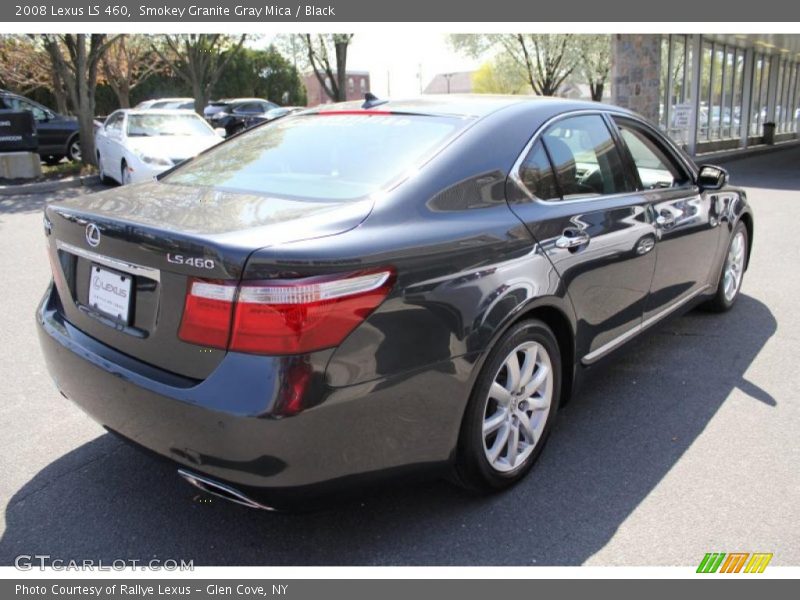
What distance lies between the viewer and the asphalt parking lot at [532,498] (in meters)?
2.51

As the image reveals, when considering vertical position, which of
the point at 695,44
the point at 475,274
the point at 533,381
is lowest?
the point at 533,381

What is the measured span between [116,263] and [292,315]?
2.57ft

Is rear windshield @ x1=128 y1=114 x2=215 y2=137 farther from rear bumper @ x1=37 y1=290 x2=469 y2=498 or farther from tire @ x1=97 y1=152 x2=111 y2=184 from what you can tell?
rear bumper @ x1=37 y1=290 x2=469 y2=498

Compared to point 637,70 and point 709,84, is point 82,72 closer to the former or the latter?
point 637,70

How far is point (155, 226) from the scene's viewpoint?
2.26 meters

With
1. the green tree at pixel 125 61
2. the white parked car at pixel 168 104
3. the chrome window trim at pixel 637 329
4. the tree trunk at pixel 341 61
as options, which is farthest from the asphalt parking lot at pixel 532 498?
the green tree at pixel 125 61

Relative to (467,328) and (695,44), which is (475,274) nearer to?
(467,328)

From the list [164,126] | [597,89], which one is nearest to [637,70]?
[164,126]

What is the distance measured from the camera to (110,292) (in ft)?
8.04

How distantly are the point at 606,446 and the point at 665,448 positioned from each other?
0.91ft

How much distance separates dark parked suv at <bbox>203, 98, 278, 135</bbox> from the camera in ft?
87.1

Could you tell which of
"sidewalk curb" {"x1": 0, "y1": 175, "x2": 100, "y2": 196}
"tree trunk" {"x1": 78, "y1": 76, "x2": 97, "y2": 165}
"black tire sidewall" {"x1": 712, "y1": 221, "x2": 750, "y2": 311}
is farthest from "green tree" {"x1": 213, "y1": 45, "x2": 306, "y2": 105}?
"black tire sidewall" {"x1": 712, "y1": 221, "x2": 750, "y2": 311}

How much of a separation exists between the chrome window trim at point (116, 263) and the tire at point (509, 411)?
122 centimetres

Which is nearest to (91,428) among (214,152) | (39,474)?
(39,474)
